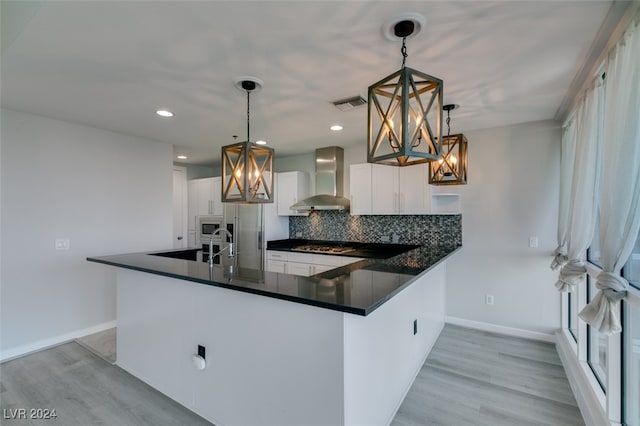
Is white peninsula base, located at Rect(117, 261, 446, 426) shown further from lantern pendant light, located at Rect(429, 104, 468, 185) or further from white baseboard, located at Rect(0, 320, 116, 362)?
white baseboard, located at Rect(0, 320, 116, 362)

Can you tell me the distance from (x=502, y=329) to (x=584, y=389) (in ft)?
4.44

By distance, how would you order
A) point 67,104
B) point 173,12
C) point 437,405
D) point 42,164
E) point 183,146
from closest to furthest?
point 173,12 → point 437,405 → point 67,104 → point 42,164 → point 183,146

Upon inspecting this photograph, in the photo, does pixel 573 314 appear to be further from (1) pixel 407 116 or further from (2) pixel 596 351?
(1) pixel 407 116

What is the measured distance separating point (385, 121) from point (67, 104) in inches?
125

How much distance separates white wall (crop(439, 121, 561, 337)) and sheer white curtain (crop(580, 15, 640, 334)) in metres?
1.89

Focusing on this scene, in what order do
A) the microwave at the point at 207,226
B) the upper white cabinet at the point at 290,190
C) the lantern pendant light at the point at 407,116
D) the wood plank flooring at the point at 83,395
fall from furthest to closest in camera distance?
1. the microwave at the point at 207,226
2. the upper white cabinet at the point at 290,190
3. the wood plank flooring at the point at 83,395
4. the lantern pendant light at the point at 407,116

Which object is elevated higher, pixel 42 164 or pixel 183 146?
pixel 183 146

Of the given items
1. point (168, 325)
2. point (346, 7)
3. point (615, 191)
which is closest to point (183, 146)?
point (168, 325)

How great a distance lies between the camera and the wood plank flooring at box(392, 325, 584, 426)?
2.07 m

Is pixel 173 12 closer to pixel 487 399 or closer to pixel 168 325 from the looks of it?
pixel 168 325

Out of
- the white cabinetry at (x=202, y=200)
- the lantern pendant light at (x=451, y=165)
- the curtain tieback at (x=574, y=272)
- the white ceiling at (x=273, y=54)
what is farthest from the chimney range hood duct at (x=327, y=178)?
the curtain tieback at (x=574, y=272)

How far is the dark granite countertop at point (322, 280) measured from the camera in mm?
1420

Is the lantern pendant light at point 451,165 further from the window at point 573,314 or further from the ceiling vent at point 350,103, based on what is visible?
the window at point 573,314

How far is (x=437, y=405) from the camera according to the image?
2.20 meters
